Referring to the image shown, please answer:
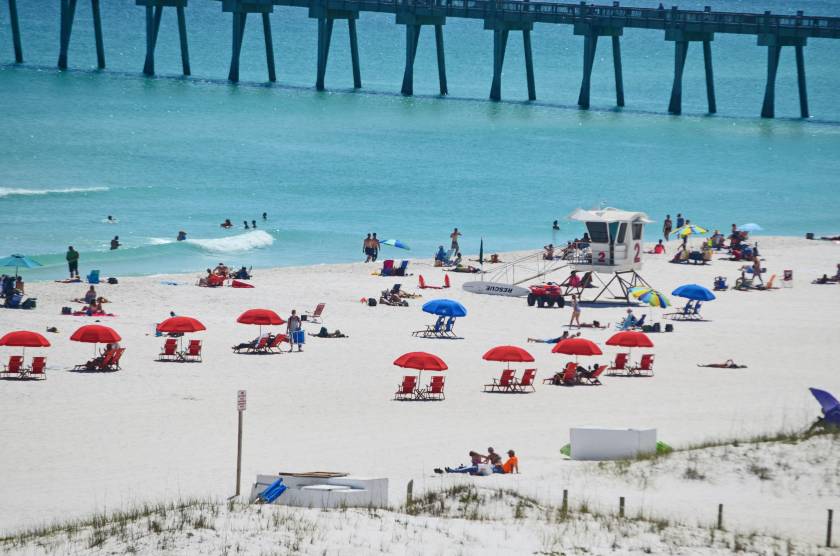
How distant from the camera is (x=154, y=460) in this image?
677 inches

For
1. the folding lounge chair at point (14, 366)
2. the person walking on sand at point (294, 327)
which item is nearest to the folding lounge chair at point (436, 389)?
the person walking on sand at point (294, 327)

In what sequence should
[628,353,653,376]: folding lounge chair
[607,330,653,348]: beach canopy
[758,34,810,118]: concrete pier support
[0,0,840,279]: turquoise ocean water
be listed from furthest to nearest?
1. [758,34,810,118]: concrete pier support
2. [0,0,840,279]: turquoise ocean water
3. [628,353,653,376]: folding lounge chair
4. [607,330,653,348]: beach canopy

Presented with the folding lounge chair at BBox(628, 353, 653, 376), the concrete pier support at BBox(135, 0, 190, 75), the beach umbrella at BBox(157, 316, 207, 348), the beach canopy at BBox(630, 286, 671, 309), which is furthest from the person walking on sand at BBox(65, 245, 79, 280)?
the concrete pier support at BBox(135, 0, 190, 75)

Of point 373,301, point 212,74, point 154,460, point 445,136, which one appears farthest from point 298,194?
point 212,74

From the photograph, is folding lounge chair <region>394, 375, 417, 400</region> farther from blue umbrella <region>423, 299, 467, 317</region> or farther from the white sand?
blue umbrella <region>423, 299, 467, 317</region>

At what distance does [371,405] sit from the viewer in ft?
68.1

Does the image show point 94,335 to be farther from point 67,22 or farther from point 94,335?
point 67,22

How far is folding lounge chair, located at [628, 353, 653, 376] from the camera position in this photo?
23375mm

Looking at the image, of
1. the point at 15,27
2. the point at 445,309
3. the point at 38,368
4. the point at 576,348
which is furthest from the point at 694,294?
the point at 15,27

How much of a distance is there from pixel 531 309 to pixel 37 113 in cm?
4568

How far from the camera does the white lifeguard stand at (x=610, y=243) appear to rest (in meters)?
31.2

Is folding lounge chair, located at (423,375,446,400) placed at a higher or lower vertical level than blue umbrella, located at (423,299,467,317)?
lower

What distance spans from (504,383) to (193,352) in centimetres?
545

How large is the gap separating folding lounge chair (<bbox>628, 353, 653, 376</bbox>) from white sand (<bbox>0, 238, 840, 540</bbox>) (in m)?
0.38
